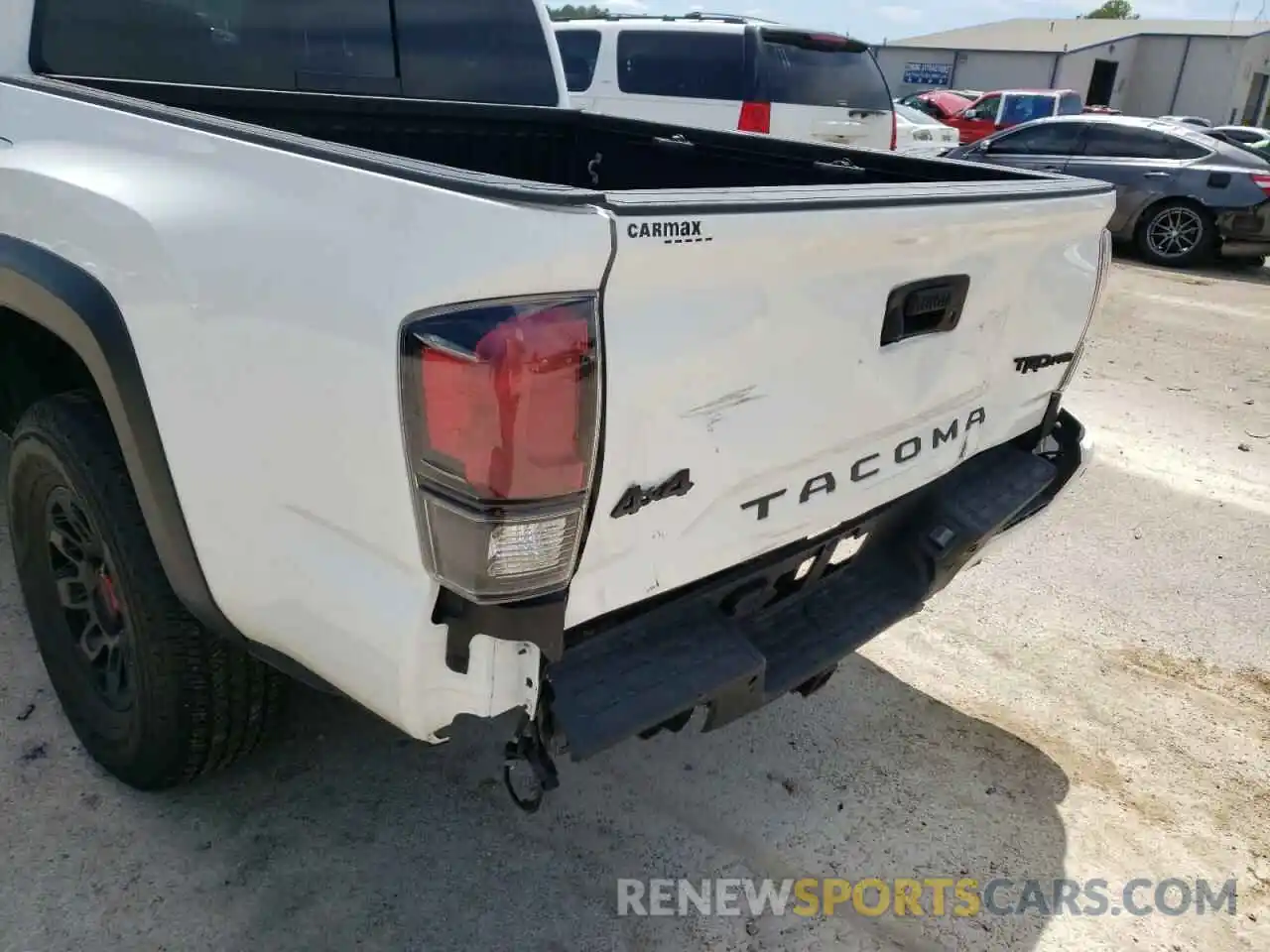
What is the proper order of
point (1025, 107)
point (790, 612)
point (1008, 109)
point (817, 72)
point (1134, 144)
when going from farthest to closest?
point (1008, 109) → point (1025, 107) → point (1134, 144) → point (817, 72) → point (790, 612)

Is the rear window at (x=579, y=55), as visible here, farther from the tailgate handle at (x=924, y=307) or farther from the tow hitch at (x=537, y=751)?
the tow hitch at (x=537, y=751)

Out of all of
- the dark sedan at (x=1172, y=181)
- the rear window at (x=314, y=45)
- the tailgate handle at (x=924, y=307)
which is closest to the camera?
the tailgate handle at (x=924, y=307)

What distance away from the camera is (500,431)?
1471 millimetres

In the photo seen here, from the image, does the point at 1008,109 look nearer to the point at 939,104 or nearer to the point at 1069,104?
the point at 1069,104

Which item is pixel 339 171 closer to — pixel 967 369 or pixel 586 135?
pixel 967 369

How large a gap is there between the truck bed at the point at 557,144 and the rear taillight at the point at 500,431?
144 centimetres

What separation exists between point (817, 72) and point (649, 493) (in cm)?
793

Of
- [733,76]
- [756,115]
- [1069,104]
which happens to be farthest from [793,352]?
[1069,104]

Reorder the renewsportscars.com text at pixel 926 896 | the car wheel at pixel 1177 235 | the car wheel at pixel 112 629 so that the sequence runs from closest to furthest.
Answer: the car wheel at pixel 112 629 → the renewsportscars.com text at pixel 926 896 → the car wheel at pixel 1177 235

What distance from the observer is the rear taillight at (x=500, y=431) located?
1446 millimetres

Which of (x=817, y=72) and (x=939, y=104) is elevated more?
(x=817, y=72)

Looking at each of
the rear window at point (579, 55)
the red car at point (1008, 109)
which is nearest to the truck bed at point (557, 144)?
the rear window at point (579, 55)

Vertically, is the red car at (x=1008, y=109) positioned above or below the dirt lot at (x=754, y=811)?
below

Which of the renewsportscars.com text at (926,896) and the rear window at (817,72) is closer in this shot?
the renewsportscars.com text at (926,896)
